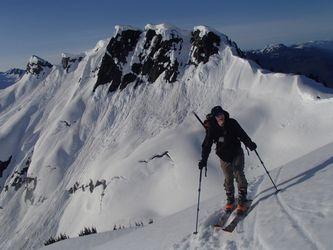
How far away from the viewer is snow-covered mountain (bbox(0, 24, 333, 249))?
37062 millimetres

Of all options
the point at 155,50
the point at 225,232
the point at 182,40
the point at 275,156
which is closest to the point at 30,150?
the point at 155,50

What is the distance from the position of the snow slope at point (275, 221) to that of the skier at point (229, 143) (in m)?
0.54

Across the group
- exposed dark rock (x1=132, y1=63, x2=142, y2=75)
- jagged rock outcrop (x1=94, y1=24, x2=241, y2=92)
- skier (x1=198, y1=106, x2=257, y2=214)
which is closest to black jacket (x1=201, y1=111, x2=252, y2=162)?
skier (x1=198, y1=106, x2=257, y2=214)

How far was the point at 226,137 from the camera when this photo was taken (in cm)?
1158

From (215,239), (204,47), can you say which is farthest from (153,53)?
(215,239)

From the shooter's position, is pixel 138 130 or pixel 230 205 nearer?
pixel 230 205

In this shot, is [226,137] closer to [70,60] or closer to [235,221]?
[235,221]

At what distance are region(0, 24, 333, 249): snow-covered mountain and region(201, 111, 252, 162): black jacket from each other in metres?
2.48

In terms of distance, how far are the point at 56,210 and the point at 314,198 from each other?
51167 mm

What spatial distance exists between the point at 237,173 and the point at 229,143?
0.93 meters

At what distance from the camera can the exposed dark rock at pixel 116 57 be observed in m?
71.8

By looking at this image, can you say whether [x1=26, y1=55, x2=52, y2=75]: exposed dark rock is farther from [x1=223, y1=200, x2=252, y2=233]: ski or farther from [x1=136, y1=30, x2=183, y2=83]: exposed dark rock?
[x1=223, y1=200, x2=252, y2=233]: ski

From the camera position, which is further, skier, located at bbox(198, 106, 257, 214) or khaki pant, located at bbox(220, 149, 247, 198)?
khaki pant, located at bbox(220, 149, 247, 198)

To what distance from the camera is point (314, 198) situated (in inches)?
399
